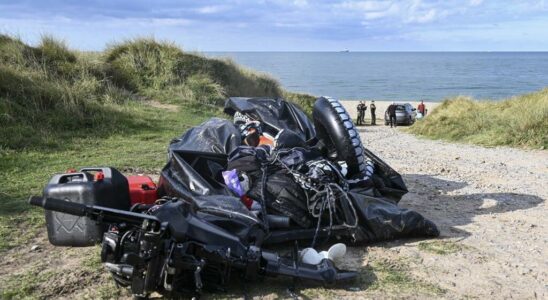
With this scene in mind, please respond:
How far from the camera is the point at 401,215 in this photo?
15.1ft

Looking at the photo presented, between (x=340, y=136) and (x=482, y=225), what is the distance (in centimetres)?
170

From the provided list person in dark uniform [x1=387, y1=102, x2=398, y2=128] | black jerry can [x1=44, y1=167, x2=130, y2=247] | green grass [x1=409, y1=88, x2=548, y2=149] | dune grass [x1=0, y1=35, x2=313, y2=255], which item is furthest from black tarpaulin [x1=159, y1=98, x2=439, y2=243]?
person in dark uniform [x1=387, y1=102, x2=398, y2=128]

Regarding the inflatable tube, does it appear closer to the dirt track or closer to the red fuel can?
the dirt track

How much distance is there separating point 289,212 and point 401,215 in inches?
39.8

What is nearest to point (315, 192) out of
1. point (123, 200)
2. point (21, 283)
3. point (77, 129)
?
point (123, 200)

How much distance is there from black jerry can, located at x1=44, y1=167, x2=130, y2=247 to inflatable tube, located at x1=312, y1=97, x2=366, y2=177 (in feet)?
7.18

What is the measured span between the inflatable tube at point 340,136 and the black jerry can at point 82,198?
219 centimetres

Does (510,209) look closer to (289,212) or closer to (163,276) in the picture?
(289,212)

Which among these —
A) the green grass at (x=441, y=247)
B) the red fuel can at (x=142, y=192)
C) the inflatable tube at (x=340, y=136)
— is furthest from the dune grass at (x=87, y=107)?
the green grass at (x=441, y=247)

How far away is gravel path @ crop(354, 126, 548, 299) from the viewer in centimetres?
385

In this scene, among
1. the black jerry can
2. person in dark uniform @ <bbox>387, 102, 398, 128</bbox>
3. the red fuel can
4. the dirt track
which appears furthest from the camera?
person in dark uniform @ <bbox>387, 102, 398, 128</bbox>

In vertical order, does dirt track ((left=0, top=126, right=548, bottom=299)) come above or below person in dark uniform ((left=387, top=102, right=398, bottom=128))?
above

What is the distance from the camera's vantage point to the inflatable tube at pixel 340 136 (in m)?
5.23

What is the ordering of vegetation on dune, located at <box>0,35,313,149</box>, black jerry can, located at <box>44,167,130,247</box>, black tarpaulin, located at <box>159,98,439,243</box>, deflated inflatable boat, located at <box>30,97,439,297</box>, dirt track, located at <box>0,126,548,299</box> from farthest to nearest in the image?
1. vegetation on dune, located at <box>0,35,313,149</box>
2. black tarpaulin, located at <box>159,98,439,243</box>
3. black jerry can, located at <box>44,167,130,247</box>
4. dirt track, located at <box>0,126,548,299</box>
5. deflated inflatable boat, located at <box>30,97,439,297</box>
